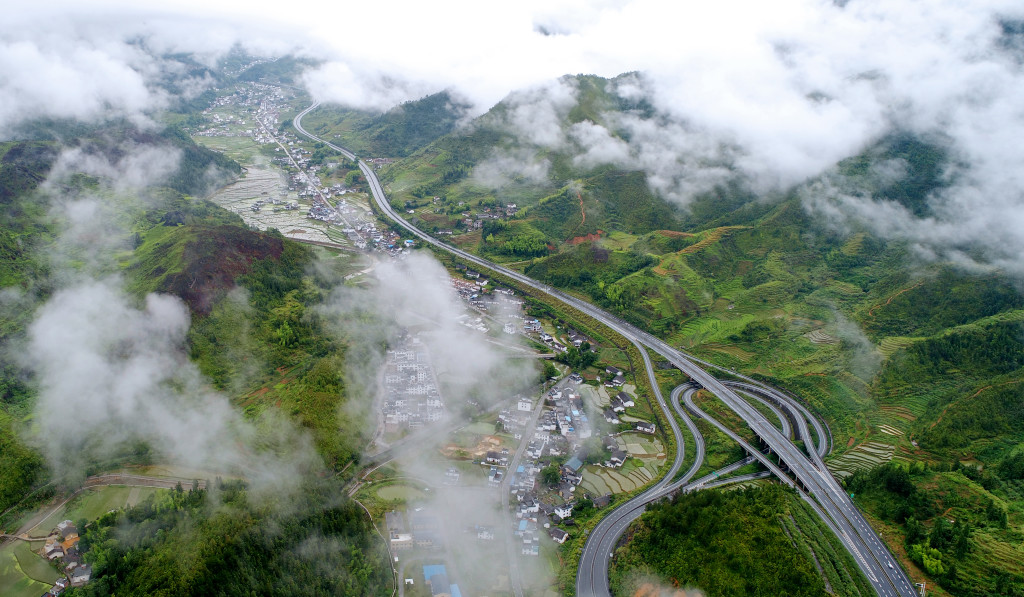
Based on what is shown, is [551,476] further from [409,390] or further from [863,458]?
[863,458]

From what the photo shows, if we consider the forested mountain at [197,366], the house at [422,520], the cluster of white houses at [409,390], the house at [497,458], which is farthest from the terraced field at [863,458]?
the forested mountain at [197,366]

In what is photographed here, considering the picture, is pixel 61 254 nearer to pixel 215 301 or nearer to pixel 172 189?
pixel 215 301

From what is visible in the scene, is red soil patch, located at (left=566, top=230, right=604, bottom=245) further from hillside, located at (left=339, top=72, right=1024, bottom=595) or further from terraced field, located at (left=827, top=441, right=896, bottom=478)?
terraced field, located at (left=827, top=441, right=896, bottom=478)

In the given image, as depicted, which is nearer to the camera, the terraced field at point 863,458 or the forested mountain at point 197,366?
the forested mountain at point 197,366

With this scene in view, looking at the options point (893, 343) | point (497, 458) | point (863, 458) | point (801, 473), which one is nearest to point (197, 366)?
point (497, 458)

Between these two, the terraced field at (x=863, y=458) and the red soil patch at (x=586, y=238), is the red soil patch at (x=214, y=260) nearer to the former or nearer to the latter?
the red soil patch at (x=586, y=238)

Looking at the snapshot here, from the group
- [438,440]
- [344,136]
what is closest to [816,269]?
[438,440]

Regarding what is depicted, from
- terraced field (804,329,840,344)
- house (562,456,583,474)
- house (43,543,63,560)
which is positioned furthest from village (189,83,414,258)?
terraced field (804,329,840,344)
